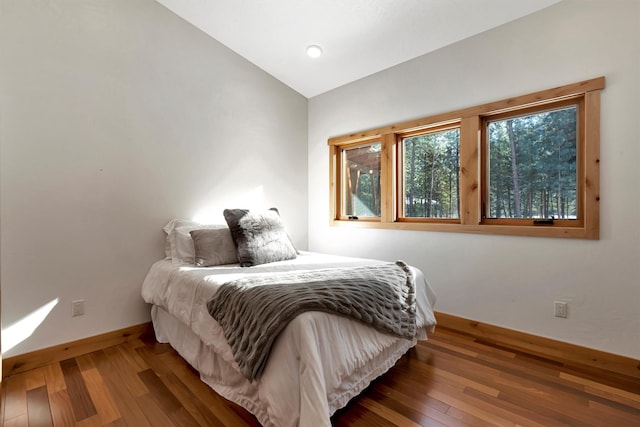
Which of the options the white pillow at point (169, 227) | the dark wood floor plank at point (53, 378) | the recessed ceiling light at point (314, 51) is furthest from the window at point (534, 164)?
the dark wood floor plank at point (53, 378)

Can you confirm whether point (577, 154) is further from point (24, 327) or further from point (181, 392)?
point (24, 327)

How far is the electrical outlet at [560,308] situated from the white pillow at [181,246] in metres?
2.69

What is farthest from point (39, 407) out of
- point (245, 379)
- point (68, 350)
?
point (245, 379)

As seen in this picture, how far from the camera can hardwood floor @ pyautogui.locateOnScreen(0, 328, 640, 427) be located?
1432mm

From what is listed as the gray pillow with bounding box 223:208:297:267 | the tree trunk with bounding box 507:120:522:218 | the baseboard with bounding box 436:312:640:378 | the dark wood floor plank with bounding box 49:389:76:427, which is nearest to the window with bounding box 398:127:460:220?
the tree trunk with bounding box 507:120:522:218

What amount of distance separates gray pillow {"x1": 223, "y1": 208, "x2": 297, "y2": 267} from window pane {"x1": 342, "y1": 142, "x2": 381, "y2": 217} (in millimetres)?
1121

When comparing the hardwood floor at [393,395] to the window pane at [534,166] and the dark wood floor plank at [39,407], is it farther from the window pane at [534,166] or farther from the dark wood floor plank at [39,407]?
the window pane at [534,166]

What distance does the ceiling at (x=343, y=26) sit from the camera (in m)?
2.19

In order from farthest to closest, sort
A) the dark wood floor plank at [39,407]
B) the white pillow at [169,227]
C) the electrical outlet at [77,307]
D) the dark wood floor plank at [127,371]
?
the white pillow at [169,227]
the electrical outlet at [77,307]
the dark wood floor plank at [127,371]
the dark wood floor plank at [39,407]

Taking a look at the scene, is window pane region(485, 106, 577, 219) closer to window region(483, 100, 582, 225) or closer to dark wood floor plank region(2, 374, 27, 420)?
window region(483, 100, 582, 225)

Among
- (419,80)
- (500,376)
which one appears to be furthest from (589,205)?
(419,80)

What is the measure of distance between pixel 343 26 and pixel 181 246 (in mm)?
2272

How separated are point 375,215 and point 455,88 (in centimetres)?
141

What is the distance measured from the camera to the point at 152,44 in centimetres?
245
